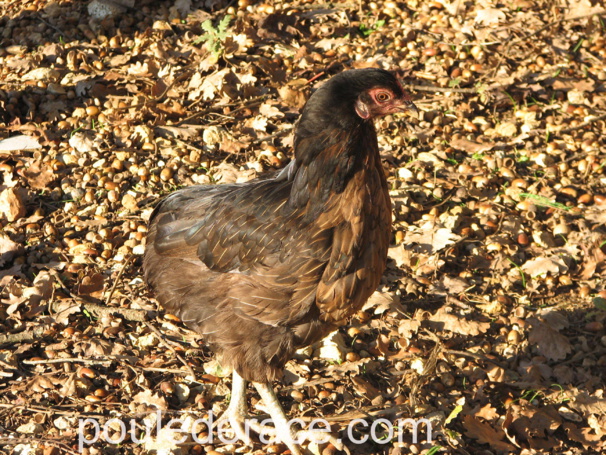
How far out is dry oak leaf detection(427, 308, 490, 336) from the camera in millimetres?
4203

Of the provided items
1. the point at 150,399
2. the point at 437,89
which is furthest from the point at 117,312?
the point at 437,89

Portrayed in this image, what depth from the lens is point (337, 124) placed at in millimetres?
3125

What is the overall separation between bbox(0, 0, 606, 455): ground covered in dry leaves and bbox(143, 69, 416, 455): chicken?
24.0 inches

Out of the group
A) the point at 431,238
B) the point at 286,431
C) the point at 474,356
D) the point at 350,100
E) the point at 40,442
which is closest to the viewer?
the point at 350,100

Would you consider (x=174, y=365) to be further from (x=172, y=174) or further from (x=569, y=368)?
(x=569, y=368)

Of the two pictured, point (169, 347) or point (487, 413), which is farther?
point (169, 347)

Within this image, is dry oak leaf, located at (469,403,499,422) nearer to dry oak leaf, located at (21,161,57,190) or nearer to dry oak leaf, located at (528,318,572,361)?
dry oak leaf, located at (528,318,572,361)

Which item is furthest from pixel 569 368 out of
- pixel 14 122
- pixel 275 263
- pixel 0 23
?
pixel 0 23

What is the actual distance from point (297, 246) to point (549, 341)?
6.31ft

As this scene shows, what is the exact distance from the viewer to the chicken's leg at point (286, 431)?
3.63 meters

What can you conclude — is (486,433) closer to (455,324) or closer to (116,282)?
(455,324)

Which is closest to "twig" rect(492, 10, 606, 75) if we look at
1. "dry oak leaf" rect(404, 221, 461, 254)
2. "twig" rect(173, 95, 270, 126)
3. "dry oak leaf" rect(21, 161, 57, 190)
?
"dry oak leaf" rect(404, 221, 461, 254)

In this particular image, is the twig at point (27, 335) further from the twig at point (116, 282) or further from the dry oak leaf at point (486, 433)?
the dry oak leaf at point (486, 433)

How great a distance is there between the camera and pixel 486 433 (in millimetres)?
3672
